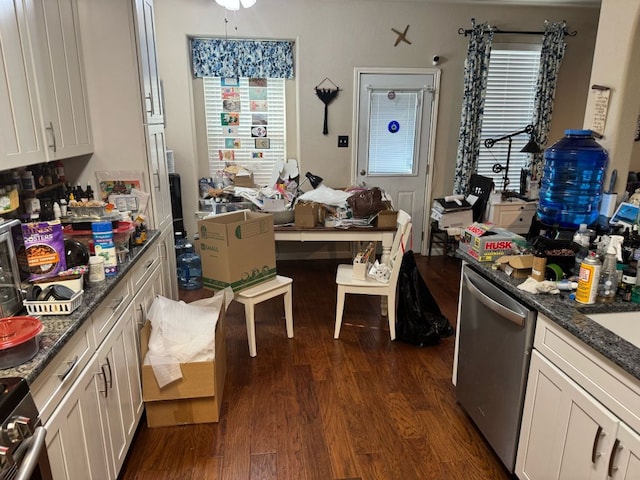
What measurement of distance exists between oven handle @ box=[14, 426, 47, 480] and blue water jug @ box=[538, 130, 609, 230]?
220 cm

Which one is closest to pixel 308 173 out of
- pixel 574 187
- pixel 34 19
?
pixel 574 187

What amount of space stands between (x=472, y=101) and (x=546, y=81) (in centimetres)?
83

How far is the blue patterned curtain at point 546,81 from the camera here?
14.9 ft

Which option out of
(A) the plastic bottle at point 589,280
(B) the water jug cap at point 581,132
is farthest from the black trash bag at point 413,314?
(A) the plastic bottle at point 589,280

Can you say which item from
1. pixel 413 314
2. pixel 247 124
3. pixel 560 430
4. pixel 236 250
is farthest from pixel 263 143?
pixel 560 430

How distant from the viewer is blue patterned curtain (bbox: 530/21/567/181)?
4.54 metres

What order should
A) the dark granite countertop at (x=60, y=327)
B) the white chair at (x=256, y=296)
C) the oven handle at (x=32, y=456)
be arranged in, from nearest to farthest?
the oven handle at (x=32, y=456) → the dark granite countertop at (x=60, y=327) → the white chair at (x=256, y=296)

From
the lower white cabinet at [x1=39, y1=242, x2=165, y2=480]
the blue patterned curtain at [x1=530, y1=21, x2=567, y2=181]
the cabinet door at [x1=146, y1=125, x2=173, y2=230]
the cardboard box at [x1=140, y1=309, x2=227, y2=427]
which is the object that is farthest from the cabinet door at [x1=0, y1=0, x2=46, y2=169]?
the blue patterned curtain at [x1=530, y1=21, x2=567, y2=181]

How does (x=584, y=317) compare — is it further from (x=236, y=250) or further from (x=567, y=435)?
(x=236, y=250)

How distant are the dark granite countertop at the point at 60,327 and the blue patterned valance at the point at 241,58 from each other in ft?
10.1

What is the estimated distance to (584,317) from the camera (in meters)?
1.51

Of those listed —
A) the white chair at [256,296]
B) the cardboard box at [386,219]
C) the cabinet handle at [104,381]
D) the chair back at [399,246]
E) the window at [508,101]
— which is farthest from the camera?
the window at [508,101]

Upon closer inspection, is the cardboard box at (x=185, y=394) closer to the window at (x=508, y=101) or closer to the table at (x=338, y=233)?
the table at (x=338, y=233)

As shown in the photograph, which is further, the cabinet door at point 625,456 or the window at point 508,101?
the window at point 508,101
